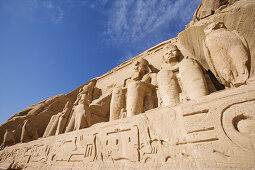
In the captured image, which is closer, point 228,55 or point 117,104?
point 228,55

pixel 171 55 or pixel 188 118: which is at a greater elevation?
pixel 171 55

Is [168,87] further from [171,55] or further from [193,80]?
[171,55]

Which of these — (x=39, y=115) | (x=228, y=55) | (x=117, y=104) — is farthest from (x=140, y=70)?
(x=39, y=115)

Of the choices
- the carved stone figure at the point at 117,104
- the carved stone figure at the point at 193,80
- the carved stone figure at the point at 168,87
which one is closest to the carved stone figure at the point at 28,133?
the carved stone figure at the point at 117,104

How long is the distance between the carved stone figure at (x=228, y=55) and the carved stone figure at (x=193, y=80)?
232 mm

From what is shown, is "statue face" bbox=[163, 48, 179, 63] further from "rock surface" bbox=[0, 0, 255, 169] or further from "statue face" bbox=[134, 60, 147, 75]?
"statue face" bbox=[134, 60, 147, 75]

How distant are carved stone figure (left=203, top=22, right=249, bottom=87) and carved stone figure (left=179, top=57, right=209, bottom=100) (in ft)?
0.76

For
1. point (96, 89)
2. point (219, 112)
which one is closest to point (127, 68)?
point (96, 89)

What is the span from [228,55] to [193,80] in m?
0.51

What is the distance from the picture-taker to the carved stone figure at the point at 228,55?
5.20 ft

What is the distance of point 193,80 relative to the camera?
6.84ft

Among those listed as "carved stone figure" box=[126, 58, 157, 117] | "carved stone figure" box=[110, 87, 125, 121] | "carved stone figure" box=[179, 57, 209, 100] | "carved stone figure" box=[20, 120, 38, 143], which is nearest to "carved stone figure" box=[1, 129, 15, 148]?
"carved stone figure" box=[20, 120, 38, 143]

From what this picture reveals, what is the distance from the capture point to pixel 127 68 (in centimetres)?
541

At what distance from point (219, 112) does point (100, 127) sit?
1.68 metres
